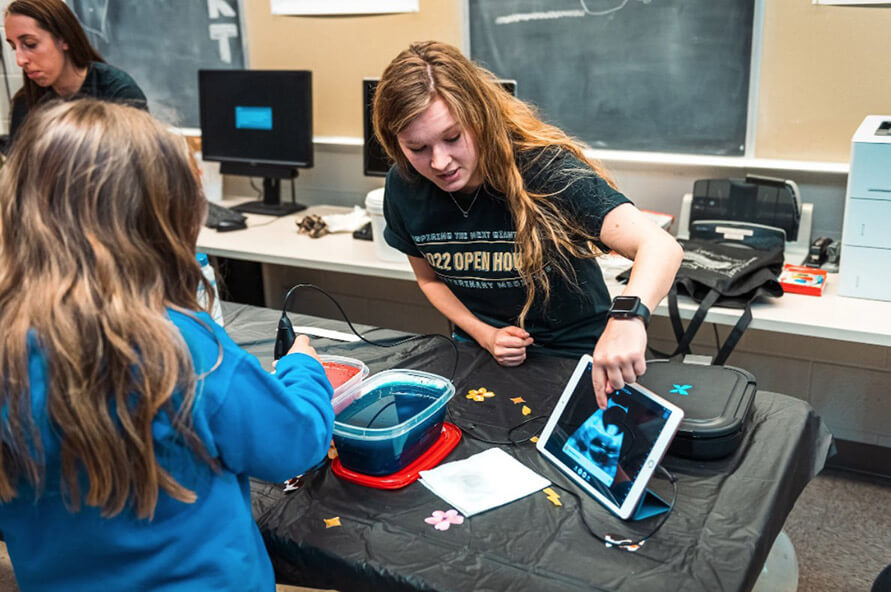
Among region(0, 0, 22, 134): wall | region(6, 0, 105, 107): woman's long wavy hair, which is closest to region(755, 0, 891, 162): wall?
region(6, 0, 105, 107): woman's long wavy hair

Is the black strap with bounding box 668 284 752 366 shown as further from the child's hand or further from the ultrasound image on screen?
the child's hand

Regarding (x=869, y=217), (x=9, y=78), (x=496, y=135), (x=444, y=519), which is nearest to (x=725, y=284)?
(x=869, y=217)

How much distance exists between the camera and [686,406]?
122cm

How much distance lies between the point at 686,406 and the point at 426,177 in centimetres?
67

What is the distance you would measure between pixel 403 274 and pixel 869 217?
122 cm

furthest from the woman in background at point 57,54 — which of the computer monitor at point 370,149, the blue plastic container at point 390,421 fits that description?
the blue plastic container at point 390,421

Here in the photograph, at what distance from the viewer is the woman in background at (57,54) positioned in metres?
2.53

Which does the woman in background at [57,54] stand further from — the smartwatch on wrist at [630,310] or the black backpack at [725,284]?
the smartwatch on wrist at [630,310]

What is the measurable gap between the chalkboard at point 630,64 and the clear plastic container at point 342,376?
5.02 ft

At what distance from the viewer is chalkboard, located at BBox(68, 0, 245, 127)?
317 cm

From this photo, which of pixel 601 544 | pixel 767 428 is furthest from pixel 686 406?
pixel 601 544

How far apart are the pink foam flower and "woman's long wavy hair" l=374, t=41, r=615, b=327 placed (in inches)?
22.3

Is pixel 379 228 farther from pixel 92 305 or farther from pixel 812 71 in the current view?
pixel 92 305

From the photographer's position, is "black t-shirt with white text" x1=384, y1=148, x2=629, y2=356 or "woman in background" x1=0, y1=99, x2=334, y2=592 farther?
"black t-shirt with white text" x1=384, y1=148, x2=629, y2=356
